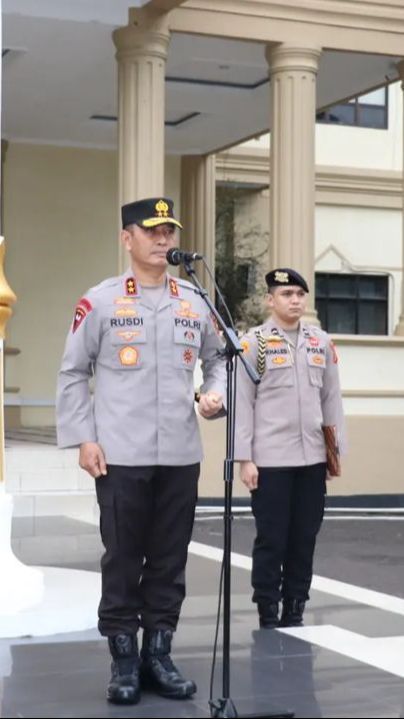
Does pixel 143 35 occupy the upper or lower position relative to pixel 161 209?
upper

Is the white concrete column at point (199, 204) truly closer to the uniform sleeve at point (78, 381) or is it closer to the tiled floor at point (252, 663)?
the tiled floor at point (252, 663)

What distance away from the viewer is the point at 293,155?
47.6 feet

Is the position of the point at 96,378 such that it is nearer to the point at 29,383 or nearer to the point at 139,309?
the point at 139,309

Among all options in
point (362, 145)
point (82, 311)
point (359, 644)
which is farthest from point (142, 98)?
point (362, 145)

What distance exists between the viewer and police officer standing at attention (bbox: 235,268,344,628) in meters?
7.00

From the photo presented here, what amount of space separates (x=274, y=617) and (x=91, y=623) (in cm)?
94

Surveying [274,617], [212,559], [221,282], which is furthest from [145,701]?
[221,282]

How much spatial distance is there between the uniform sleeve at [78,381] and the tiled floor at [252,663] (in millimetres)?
1037

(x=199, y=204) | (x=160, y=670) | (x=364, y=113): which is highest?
(x=364, y=113)

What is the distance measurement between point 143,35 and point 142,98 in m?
0.62

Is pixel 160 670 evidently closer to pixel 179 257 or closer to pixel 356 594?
pixel 179 257

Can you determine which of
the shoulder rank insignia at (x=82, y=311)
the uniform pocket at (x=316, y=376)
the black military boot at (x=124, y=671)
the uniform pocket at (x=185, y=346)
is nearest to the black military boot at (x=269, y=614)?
the uniform pocket at (x=316, y=376)

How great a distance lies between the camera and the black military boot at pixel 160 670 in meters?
5.35

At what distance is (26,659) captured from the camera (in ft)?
20.2
